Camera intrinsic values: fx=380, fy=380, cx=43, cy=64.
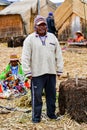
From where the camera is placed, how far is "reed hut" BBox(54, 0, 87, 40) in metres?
19.8

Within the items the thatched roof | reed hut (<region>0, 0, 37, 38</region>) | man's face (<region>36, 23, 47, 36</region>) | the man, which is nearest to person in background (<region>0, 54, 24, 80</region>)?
the man

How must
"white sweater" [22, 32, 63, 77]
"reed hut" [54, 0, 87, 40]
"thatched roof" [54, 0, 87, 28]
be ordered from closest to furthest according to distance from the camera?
"white sweater" [22, 32, 63, 77] → "reed hut" [54, 0, 87, 40] → "thatched roof" [54, 0, 87, 28]

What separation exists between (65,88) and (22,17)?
59.0 feet

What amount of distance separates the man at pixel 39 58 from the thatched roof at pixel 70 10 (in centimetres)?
1450

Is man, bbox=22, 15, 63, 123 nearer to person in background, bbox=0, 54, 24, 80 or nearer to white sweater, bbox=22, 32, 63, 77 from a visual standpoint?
white sweater, bbox=22, 32, 63, 77

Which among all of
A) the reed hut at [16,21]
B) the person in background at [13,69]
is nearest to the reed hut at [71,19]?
the reed hut at [16,21]

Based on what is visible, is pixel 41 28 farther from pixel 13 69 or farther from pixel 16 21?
pixel 16 21

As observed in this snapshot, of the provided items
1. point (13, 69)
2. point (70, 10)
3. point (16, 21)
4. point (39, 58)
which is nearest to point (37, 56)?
point (39, 58)

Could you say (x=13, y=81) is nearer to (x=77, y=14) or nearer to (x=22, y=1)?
(x=77, y=14)

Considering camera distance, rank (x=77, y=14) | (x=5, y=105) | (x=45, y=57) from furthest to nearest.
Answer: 1. (x=77, y=14)
2. (x=5, y=105)
3. (x=45, y=57)

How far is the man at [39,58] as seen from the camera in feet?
18.4

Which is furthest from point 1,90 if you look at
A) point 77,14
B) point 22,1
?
point 22,1

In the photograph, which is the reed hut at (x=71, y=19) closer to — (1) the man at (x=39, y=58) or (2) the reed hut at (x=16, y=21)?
(2) the reed hut at (x=16, y=21)

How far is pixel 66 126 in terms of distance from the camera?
18.7ft
